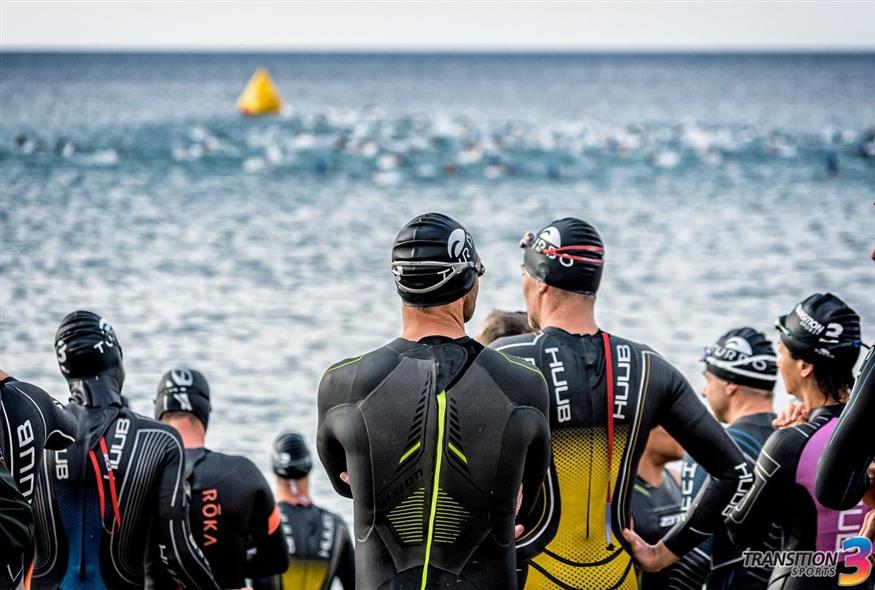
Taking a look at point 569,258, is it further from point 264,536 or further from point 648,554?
point 264,536

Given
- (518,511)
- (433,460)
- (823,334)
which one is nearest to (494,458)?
(433,460)

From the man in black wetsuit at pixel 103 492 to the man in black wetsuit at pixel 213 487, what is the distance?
2.05 ft

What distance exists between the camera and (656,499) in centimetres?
564

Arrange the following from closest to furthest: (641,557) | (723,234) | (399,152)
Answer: (641,557)
(723,234)
(399,152)

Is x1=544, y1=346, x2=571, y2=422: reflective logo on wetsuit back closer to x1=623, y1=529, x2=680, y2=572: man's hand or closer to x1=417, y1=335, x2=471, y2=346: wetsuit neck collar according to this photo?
x1=623, y1=529, x2=680, y2=572: man's hand

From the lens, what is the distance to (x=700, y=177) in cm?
5241

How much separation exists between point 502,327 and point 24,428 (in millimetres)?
2649

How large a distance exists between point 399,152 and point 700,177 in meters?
16.7

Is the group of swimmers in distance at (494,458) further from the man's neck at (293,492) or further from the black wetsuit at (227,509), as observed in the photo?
the man's neck at (293,492)

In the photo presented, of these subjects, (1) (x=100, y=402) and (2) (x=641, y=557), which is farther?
(1) (x=100, y=402)

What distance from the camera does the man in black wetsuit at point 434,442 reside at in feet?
11.6

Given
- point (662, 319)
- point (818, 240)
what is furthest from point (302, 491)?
point (818, 240)

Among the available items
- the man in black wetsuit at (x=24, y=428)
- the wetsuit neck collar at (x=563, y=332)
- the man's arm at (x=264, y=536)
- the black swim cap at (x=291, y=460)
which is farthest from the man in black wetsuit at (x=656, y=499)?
the man in black wetsuit at (x=24, y=428)

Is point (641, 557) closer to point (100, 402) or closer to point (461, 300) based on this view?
point (461, 300)
